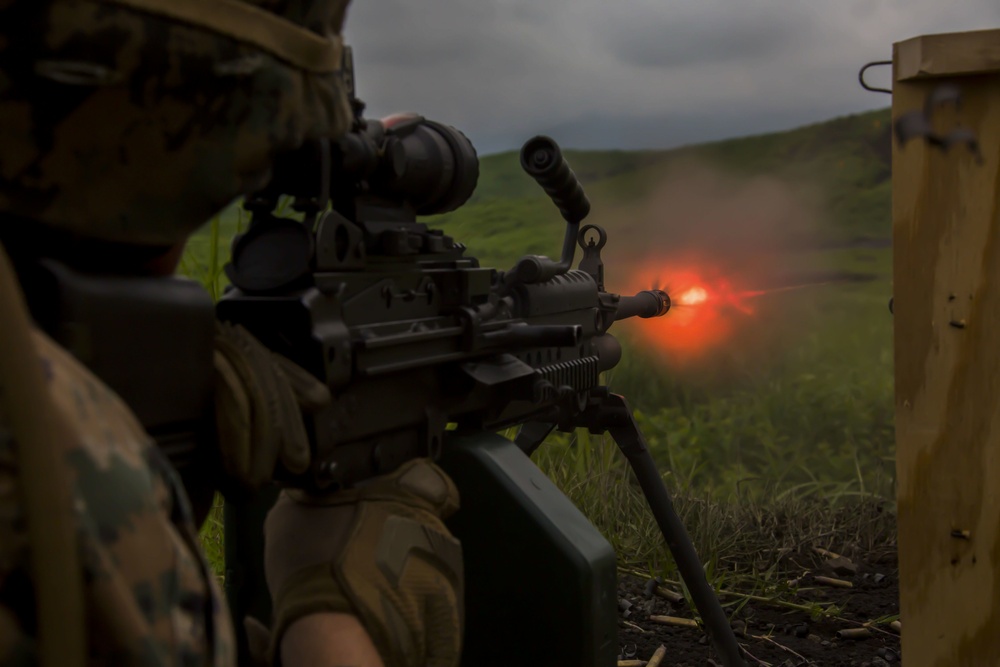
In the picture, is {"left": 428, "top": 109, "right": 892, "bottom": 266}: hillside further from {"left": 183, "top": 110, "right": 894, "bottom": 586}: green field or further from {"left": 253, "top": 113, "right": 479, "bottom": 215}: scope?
{"left": 253, "top": 113, "right": 479, "bottom": 215}: scope

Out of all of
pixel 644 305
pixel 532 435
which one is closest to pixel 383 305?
pixel 532 435

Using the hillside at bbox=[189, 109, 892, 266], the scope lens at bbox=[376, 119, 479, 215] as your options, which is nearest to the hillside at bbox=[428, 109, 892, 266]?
the hillside at bbox=[189, 109, 892, 266]

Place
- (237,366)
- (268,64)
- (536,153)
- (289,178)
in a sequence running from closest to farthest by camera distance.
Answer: (268,64) < (237,366) < (289,178) < (536,153)

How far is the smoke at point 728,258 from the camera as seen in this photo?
4613 millimetres

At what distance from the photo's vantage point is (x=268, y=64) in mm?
880

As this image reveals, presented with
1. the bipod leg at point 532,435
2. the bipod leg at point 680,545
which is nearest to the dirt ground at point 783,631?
the bipod leg at point 680,545

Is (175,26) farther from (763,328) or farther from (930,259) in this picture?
(763,328)

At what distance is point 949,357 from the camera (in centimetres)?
196

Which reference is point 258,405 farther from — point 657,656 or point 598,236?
point 657,656

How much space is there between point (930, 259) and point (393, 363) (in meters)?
1.15

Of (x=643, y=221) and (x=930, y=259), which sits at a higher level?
(x=643, y=221)

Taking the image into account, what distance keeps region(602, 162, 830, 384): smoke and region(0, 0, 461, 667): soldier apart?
10.3 feet

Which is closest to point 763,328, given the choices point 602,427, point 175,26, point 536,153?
point 602,427

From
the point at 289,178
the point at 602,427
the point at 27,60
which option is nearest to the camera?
the point at 27,60
